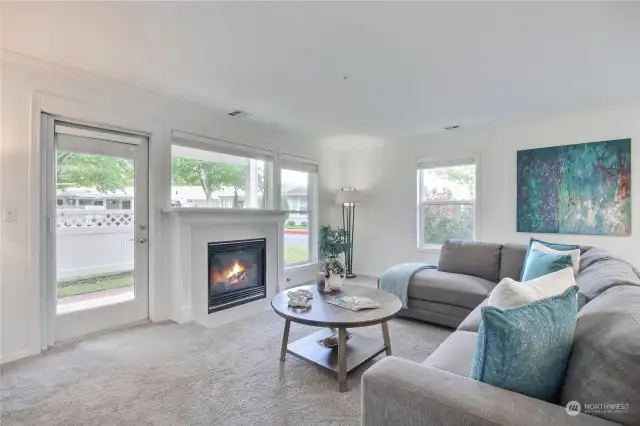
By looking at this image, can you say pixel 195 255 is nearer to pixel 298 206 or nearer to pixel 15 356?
pixel 15 356

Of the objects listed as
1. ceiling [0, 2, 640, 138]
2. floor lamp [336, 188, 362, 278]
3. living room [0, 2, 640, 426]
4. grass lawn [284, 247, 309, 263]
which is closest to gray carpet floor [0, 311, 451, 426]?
living room [0, 2, 640, 426]

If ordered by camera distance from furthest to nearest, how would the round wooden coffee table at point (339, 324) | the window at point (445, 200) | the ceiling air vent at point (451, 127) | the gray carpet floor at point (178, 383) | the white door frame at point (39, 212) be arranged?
the window at point (445, 200), the ceiling air vent at point (451, 127), the white door frame at point (39, 212), the round wooden coffee table at point (339, 324), the gray carpet floor at point (178, 383)

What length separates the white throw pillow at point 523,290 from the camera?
3.97ft

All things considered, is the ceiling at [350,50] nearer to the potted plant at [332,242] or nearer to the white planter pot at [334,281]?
the white planter pot at [334,281]

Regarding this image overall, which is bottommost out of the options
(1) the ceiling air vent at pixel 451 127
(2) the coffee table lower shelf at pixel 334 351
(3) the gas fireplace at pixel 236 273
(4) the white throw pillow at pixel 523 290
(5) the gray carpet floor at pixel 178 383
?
(5) the gray carpet floor at pixel 178 383

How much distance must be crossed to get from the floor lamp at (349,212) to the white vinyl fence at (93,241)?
3.06m

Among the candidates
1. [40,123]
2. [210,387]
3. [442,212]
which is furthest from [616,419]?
[442,212]

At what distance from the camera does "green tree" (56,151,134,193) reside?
277cm

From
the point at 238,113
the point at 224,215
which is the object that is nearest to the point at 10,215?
the point at 224,215

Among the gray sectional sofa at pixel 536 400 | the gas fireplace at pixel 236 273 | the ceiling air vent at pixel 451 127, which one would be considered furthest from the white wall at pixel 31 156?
the ceiling air vent at pixel 451 127

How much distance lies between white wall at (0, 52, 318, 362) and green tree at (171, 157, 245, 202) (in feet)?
0.92

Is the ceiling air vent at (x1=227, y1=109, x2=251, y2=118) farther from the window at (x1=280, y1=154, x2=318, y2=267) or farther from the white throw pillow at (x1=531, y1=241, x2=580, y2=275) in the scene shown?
the white throw pillow at (x1=531, y1=241, x2=580, y2=275)

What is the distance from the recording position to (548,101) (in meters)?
3.38

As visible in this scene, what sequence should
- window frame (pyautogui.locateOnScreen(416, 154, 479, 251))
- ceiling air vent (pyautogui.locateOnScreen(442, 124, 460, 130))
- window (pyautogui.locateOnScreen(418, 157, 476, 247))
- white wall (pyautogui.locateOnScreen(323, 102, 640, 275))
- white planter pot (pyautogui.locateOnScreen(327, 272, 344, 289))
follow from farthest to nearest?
window (pyautogui.locateOnScreen(418, 157, 476, 247)) → window frame (pyautogui.locateOnScreen(416, 154, 479, 251)) → ceiling air vent (pyautogui.locateOnScreen(442, 124, 460, 130)) → white wall (pyautogui.locateOnScreen(323, 102, 640, 275)) → white planter pot (pyautogui.locateOnScreen(327, 272, 344, 289))
